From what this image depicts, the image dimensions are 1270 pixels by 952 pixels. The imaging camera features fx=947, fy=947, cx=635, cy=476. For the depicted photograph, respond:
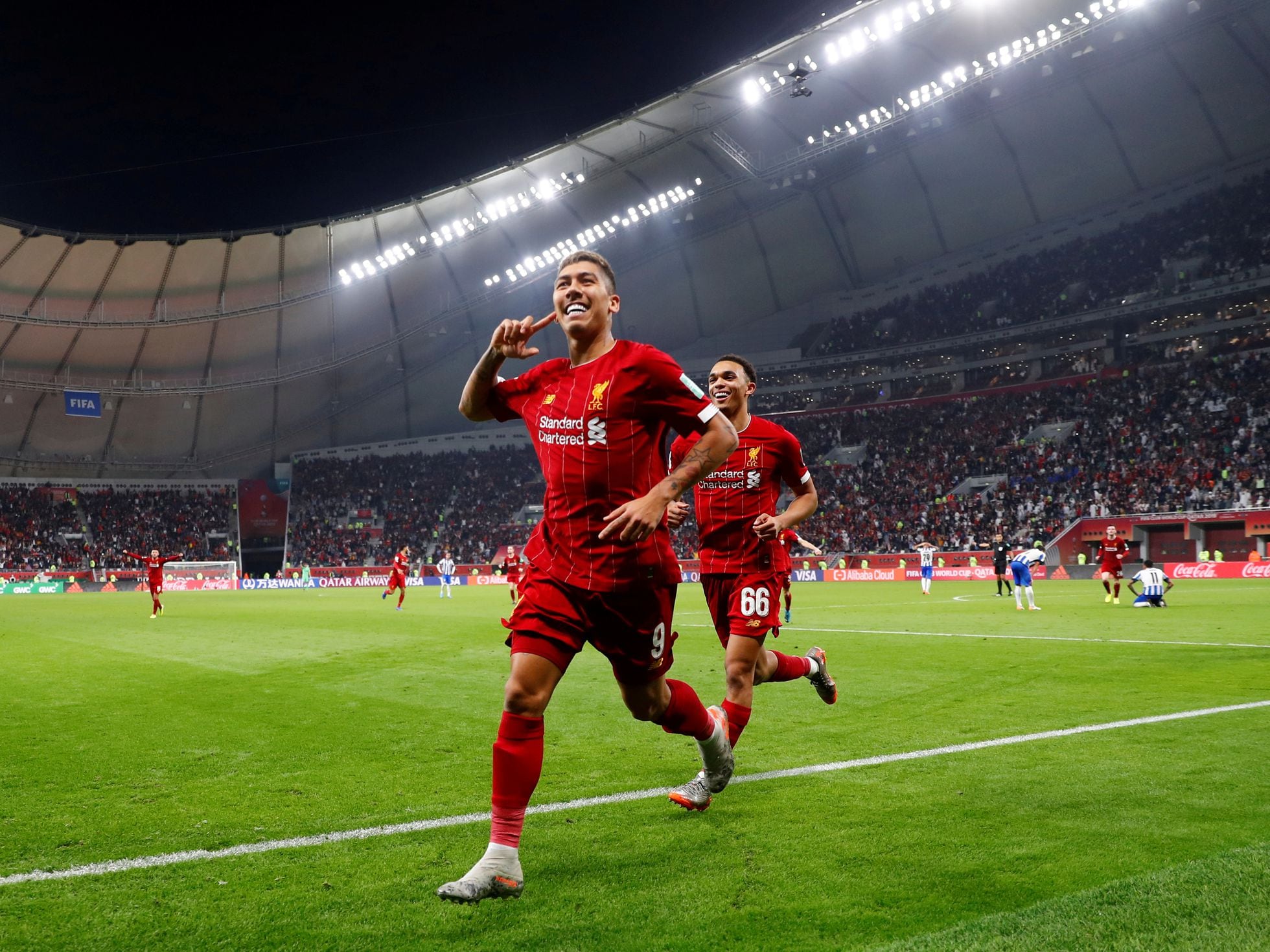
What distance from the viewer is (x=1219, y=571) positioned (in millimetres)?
34031

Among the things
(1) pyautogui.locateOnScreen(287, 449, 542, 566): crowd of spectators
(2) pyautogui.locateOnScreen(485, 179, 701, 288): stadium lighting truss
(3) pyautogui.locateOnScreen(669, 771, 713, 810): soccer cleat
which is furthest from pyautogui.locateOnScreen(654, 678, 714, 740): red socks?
(1) pyautogui.locateOnScreen(287, 449, 542, 566): crowd of spectators

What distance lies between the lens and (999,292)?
2078 inches

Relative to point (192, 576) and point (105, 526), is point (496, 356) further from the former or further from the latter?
point (105, 526)

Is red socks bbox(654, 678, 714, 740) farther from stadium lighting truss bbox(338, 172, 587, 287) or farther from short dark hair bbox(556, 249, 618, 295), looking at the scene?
stadium lighting truss bbox(338, 172, 587, 287)

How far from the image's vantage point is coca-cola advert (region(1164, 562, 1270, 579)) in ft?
107

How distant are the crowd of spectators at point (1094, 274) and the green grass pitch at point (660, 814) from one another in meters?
41.8

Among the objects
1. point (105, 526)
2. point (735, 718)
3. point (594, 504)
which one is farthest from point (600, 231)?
Answer: point (594, 504)

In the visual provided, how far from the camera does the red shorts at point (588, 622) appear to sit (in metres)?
4.18

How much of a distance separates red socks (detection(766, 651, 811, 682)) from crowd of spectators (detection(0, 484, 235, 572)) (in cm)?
5916

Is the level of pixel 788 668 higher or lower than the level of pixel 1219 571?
higher

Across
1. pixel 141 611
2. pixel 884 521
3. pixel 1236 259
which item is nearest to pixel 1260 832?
pixel 141 611

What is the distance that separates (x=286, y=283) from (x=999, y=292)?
133 ft

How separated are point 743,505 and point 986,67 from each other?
42.2m

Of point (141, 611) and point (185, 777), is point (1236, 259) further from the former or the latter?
point (185, 777)
